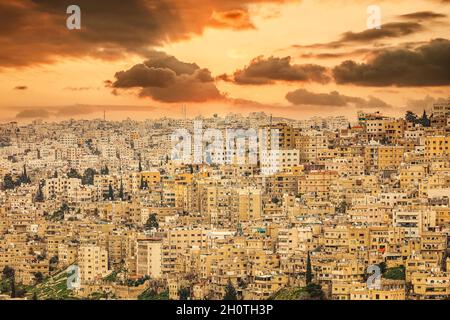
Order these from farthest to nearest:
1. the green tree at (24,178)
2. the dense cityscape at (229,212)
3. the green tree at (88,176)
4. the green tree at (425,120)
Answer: the green tree at (24,178) < the green tree at (88,176) < the green tree at (425,120) < the dense cityscape at (229,212)

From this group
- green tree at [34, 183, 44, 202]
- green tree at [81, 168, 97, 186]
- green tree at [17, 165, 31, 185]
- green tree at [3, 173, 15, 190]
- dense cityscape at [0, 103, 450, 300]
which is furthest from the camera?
green tree at [17, 165, 31, 185]

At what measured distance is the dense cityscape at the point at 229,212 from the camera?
14.3 meters

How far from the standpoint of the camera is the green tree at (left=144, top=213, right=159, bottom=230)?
16906 millimetres

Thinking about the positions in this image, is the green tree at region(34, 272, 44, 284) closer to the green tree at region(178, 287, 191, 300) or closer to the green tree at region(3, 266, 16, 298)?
the green tree at region(3, 266, 16, 298)

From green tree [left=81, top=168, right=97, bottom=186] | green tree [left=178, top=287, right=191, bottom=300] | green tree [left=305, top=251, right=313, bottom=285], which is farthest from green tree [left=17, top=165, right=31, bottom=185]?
green tree [left=305, top=251, right=313, bottom=285]

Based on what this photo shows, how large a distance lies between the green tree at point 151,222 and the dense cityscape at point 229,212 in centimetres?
6

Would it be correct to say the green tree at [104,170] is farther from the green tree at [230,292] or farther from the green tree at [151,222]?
the green tree at [230,292]

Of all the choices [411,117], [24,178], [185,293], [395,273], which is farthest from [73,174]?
[395,273]

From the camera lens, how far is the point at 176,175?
18641mm

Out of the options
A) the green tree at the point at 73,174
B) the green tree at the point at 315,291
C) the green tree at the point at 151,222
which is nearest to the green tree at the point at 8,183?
the green tree at the point at 73,174

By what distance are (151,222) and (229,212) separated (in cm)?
96

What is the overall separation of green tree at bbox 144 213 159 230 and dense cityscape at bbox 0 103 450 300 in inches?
2.5
